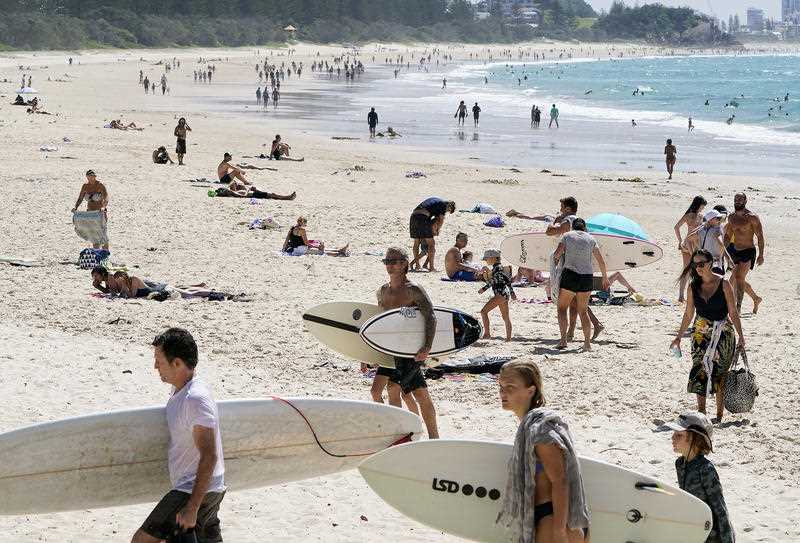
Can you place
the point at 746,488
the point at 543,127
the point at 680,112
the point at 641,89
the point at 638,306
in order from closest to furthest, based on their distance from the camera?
the point at 746,488 → the point at 638,306 → the point at 543,127 → the point at 680,112 → the point at 641,89

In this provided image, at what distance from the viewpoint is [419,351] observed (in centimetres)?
748

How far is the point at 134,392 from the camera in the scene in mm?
8867

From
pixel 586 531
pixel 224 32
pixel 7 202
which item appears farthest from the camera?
pixel 224 32

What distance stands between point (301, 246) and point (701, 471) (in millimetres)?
10770

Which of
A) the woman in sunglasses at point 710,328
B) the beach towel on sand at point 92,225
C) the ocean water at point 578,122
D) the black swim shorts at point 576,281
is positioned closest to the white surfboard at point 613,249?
the black swim shorts at point 576,281

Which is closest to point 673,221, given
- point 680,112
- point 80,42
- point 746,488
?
point 746,488

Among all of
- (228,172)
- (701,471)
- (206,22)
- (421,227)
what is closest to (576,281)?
(421,227)

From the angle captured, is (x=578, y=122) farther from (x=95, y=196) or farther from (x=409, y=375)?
(x=409, y=375)

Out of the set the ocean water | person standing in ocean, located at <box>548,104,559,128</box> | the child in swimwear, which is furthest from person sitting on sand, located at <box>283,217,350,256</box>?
person standing in ocean, located at <box>548,104,559,128</box>

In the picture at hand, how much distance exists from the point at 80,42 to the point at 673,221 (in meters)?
92.0

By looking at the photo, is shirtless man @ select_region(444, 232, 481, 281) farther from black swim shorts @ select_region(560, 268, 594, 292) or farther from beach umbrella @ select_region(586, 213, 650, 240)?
black swim shorts @ select_region(560, 268, 594, 292)

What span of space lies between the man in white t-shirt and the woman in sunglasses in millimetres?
4220

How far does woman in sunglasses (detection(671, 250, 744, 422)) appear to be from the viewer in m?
7.92

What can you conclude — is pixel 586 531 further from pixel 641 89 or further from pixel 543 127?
pixel 641 89
